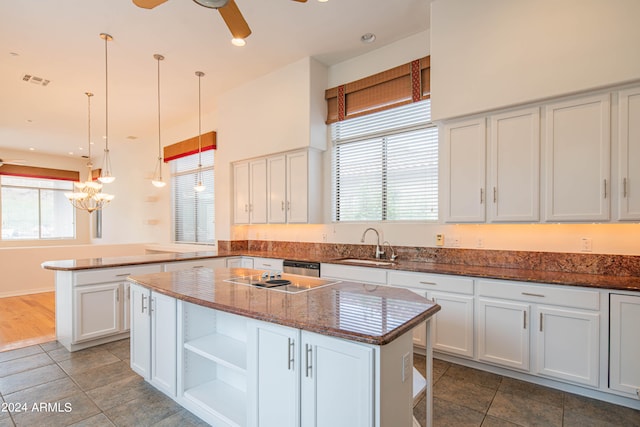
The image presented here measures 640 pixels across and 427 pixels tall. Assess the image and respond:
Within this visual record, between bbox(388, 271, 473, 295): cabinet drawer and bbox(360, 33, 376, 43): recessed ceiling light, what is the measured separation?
271 centimetres

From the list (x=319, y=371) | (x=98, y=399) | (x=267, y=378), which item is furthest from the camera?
(x=98, y=399)

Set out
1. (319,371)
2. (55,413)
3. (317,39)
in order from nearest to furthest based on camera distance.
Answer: (319,371), (55,413), (317,39)

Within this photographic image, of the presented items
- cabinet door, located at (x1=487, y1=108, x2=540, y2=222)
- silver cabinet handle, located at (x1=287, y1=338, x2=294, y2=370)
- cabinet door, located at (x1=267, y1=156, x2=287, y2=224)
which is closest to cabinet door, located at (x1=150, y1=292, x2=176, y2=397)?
silver cabinet handle, located at (x1=287, y1=338, x2=294, y2=370)

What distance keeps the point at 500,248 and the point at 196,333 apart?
2.88m

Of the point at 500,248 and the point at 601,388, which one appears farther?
the point at 500,248

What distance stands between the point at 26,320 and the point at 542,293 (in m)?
6.18

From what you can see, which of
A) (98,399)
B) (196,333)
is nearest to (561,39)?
(196,333)

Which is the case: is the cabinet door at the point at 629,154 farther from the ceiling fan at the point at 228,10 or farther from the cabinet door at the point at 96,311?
the cabinet door at the point at 96,311

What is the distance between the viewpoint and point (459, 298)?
2852 mm

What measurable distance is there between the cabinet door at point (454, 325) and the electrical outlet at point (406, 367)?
4.56 ft

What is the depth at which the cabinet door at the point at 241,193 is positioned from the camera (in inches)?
200

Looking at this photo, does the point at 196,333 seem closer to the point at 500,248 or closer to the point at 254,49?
the point at 500,248

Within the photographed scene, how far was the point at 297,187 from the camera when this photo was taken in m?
4.40

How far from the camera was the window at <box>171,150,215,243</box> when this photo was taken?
20.1ft
